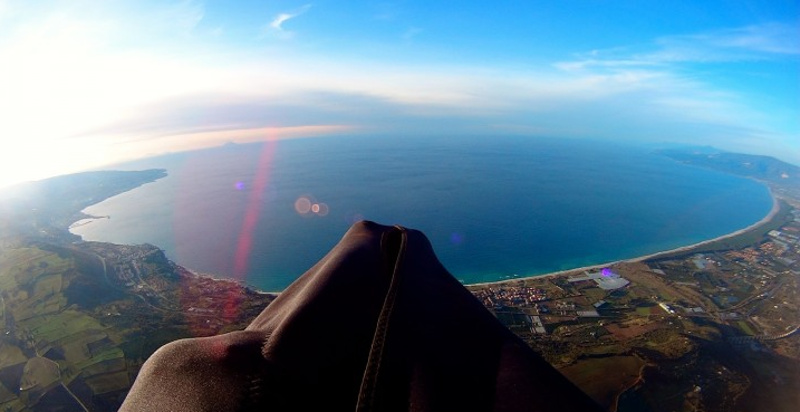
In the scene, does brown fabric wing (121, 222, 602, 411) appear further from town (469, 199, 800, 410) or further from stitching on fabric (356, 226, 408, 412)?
town (469, 199, 800, 410)

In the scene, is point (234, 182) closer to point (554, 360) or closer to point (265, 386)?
point (554, 360)

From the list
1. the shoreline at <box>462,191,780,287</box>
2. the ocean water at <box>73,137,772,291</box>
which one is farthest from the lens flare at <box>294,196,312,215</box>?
the shoreline at <box>462,191,780,287</box>

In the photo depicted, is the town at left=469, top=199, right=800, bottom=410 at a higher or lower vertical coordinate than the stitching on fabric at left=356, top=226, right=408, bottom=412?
lower

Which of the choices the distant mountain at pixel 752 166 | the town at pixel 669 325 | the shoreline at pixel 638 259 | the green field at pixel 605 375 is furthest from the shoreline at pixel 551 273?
the distant mountain at pixel 752 166

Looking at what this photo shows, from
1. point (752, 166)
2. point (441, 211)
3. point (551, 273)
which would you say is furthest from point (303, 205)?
point (752, 166)

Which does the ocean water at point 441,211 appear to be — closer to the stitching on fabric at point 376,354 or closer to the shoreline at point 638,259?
the shoreline at point 638,259

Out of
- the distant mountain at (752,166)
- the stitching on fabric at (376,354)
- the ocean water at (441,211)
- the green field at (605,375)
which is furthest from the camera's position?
the distant mountain at (752,166)
